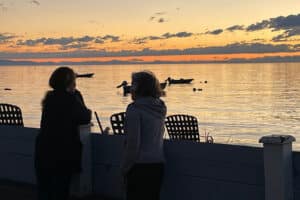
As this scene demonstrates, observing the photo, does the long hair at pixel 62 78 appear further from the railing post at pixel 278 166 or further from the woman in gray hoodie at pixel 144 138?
the railing post at pixel 278 166

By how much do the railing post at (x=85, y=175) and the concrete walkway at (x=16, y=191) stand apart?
13 centimetres

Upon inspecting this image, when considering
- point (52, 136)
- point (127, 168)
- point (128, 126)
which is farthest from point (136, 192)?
point (52, 136)

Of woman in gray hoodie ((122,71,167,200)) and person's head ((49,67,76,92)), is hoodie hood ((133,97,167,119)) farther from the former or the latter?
person's head ((49,67,76,92))

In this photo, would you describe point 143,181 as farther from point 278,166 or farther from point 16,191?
point 16,191

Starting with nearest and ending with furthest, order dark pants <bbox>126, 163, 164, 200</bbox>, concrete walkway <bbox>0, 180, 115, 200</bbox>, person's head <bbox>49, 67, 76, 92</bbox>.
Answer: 1. dark pants <bbox>126, 163, 164, 200</bbox>
2. person's head <bbox>49, 67, 76, 92</bbox>
3. concrete walkway <bbox>0, 180, 115, 200</bbox>

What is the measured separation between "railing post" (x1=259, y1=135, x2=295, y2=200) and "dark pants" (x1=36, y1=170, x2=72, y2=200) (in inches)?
76.7

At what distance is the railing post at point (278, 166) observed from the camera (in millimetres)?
5672

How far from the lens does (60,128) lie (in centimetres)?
552

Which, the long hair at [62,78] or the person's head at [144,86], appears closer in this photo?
the person's head at [144,86]

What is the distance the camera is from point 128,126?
5.08 metres

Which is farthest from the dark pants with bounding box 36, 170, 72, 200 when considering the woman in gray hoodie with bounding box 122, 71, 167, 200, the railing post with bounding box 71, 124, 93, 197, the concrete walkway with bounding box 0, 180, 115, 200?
the concrete walkway with bounding box 0, 180, 115, 200

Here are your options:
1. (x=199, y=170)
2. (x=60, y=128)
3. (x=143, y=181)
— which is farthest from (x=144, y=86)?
(x=199, y=170)

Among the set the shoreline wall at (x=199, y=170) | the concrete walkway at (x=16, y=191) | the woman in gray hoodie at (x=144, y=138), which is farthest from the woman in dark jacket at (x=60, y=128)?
the concrete walkway at (x=16, y=191)

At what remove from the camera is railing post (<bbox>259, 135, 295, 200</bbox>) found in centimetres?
567
